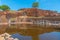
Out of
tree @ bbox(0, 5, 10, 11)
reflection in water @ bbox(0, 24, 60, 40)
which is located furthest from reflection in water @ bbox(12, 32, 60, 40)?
tree @ bbox(0, 5, 10, 11)

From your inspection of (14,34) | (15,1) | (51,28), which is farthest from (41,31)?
(15,1)

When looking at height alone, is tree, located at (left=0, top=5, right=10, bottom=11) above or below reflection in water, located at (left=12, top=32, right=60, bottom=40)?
above

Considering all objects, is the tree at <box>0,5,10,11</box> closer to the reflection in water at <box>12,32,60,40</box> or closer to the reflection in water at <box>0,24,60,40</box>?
the reflection in water at <box>0,24,60,40</box>

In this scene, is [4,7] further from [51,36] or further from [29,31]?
[51,36]

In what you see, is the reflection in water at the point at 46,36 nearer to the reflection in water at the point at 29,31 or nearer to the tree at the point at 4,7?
the reflection in water at the point at 29,31

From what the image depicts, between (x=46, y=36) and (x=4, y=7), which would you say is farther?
(x=4, y=7)

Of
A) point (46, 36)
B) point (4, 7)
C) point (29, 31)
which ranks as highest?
point (4, 7)

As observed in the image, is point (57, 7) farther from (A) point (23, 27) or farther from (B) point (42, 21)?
(A) point (23, 27)

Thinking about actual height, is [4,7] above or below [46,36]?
above

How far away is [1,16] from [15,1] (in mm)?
615

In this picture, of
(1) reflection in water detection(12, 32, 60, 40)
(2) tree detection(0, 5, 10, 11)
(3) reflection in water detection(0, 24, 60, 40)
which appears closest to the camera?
(1) reflection in water detection(12, 32, 60, 40)

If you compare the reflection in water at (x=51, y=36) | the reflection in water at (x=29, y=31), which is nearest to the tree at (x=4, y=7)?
the reflection in water at (x=29, y=31)

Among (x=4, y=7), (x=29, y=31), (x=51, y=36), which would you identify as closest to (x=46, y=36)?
(x=51, y=36)

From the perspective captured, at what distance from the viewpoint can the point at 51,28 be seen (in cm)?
464
